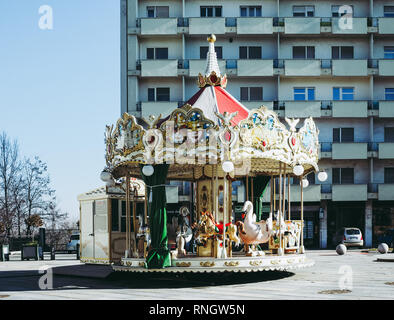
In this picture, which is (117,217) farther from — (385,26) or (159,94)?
(385,26)

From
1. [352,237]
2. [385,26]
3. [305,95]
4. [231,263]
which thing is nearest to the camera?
[231,263]

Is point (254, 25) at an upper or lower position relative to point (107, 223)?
upper

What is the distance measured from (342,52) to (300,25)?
405 cm

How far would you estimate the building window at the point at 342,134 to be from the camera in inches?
1815

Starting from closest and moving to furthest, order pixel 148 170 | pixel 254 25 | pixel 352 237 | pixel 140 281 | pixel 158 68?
pixel 148 170
pixel 140 281
pixel 352 237
pixel 158 68
pixel 254 25

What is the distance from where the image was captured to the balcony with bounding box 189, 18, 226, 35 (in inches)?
1791

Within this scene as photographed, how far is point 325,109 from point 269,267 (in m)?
29.5

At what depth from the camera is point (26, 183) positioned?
52.4 metres

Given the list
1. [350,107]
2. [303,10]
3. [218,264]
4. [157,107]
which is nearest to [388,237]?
[350,107]

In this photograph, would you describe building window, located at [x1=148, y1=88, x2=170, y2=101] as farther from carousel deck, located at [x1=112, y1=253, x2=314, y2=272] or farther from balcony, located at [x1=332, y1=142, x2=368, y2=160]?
carousel deck, located at [x1=112, y1=253, x2=314, y2=272]

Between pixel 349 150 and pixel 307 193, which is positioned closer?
pixel 307 193

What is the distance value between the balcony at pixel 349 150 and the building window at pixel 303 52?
A: 7.11 meters

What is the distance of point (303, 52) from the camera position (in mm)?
46844
